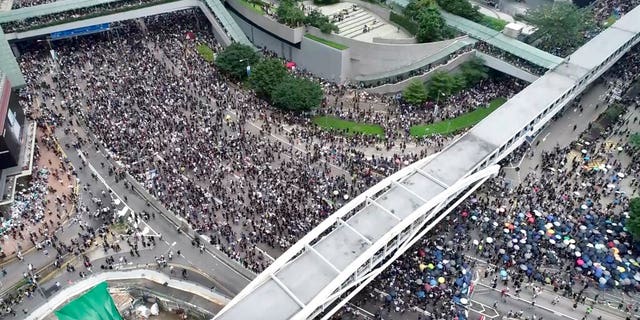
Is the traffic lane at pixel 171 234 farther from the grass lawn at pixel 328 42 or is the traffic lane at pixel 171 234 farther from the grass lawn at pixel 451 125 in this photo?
the grass lawn at pixel 328 42

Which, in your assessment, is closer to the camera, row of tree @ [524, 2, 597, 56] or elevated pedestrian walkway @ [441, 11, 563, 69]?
elevated pedestrian walkway @ [441, 11, 563, 69]

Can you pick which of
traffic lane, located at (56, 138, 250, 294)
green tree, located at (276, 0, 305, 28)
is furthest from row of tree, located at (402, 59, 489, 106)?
traffic lane, located at (56, 138, 250, 294)

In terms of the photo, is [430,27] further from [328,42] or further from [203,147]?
[203,147]

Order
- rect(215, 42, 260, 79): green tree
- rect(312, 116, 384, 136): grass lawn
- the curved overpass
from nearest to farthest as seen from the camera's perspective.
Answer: the curved overpass
rect(312, 116, 384, 136): grass lawn
rect(215, 42, 260, 79): green tree

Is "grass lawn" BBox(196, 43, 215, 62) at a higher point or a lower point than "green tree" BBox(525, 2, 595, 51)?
lower

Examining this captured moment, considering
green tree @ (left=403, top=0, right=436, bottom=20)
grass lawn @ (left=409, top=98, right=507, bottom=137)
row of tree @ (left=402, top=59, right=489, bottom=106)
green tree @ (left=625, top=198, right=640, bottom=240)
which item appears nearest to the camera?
green tree @ (left=625, top=198, right=640, bottom=240)

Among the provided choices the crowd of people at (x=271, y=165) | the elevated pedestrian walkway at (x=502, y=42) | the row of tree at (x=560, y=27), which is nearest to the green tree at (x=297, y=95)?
the crowd of people at (x=271, y=165)

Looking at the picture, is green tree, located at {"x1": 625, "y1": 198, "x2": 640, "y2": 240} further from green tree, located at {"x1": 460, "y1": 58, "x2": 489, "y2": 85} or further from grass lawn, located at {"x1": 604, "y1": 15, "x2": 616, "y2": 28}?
grass lawn, located at {"x1": 604, "y1": 15, "x2": 616, "y2": 28}
